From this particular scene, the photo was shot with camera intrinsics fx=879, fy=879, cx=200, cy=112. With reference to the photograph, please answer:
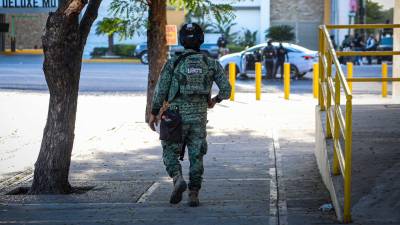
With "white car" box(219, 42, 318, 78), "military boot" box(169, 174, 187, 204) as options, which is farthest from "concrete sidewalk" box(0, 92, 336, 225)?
"white car" box(219, 42, 318, 78)

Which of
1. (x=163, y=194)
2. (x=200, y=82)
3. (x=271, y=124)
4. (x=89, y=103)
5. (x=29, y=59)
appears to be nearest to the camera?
(x=200, y=82)

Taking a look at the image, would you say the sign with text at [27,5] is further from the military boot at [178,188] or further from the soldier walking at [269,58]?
the military boot at [178,188]

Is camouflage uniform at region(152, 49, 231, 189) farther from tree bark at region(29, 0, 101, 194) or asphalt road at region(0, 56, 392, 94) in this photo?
asphalt road at region(0, 56, 392, 94)

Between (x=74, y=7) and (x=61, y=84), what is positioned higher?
(x=74, y=7)

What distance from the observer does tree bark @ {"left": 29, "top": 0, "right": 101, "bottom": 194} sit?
30.4 feet

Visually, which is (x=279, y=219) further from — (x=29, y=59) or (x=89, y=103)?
(x=29, y=59)

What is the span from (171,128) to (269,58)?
24.7m

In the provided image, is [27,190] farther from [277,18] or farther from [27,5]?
[277,18]

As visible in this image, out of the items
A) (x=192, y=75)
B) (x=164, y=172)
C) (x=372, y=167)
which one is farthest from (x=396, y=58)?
(x=192, y=75)

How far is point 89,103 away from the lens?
22.9m

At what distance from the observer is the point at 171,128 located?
7988 millimetres

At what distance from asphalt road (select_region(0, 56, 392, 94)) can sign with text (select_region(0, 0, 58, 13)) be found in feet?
7.97

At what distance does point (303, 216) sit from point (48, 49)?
350cm

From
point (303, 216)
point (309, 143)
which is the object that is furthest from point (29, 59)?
point (303, 216)
